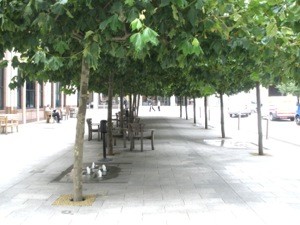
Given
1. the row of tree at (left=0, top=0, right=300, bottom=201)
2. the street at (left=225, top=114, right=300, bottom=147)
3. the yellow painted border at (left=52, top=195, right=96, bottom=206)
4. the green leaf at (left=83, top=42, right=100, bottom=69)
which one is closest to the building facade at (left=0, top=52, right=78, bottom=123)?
the street at (left=225, top=114, right=300, bottom=147)

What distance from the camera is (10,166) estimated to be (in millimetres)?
11516

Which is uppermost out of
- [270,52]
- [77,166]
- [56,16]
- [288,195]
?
Answer: [56,16]

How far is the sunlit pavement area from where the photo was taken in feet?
21.6

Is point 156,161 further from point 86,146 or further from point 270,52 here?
point 270,52

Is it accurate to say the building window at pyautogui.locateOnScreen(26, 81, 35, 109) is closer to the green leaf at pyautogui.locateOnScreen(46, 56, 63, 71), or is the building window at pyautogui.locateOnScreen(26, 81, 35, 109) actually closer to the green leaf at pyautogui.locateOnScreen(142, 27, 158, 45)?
the green leaf at pyautogui.locateOnScreen(46, 56, 63, 71)

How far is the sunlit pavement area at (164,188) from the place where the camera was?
6580 millimetres

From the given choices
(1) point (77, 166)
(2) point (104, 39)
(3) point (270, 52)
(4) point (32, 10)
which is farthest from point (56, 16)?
(3) point (270, 52)

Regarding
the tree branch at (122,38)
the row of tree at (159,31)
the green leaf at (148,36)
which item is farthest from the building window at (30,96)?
the green leaf at (148,36)

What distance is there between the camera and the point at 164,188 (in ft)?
28.2

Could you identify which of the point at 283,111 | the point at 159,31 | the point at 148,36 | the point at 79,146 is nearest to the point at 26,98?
the point at 283,111

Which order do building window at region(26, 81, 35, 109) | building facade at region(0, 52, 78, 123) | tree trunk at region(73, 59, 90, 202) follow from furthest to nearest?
building window at region(26, 81, 35, 109) < building facade at region(0, 52, 78, 123) < tree trunk at region(73, 59, 90, 202)

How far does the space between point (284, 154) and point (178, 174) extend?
5312mm

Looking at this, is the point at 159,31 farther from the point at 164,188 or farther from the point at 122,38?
the point at 164,188

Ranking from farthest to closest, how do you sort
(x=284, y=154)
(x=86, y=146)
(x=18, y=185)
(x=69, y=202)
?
(x=86, y=146), (x=284, y=154), (x=18, y=185), (x=69, y=202)
